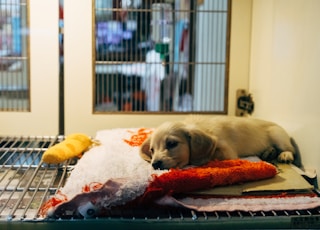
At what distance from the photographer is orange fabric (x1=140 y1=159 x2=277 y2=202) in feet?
4.14

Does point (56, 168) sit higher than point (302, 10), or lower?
lower

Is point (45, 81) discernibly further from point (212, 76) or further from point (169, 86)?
point (212, 76)

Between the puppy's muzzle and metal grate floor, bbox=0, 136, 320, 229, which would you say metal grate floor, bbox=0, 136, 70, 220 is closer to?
metal grate floor, bbox=0, 136, 320, 229

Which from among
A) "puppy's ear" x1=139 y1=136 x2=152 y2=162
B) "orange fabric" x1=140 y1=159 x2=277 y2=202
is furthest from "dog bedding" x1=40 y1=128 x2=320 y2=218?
"puppy's ear" x1=139 y1=136 x2=152 y2=162

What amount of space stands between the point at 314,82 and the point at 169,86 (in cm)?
80

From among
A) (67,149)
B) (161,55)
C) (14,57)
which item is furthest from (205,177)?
(14,57)

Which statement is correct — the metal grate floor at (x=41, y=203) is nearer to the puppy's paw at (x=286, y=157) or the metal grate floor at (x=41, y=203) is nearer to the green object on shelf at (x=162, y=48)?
the puppy's paw at (x=286, y=157)

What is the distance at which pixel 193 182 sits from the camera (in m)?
1.32

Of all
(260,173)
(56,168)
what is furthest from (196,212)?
(56,168)

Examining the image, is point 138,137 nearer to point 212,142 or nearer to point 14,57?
point 212,142

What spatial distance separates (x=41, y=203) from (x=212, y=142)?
0.61 m

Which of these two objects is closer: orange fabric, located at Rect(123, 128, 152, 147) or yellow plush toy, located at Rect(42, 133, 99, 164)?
yellow plush toy, located at Rect(42, 133, 99, 164)

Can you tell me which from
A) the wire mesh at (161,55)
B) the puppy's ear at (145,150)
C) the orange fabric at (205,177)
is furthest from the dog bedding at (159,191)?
the wire mesh at (161,55)

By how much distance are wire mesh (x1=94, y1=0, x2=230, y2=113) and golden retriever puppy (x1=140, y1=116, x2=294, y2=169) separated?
41cm
